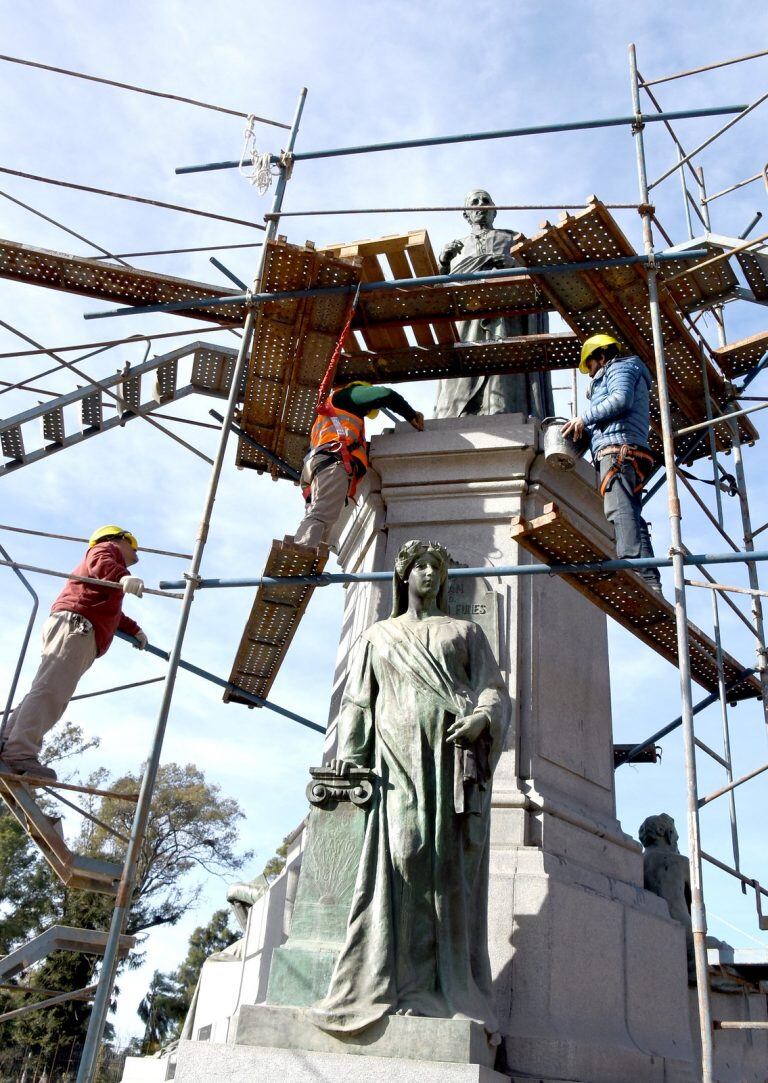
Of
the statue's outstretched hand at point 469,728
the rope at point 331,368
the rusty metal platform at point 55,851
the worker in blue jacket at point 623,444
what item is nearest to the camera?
the statue's outstretched hand at point 469,728

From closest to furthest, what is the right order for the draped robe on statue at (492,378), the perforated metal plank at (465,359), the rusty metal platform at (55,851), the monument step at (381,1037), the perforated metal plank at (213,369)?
the monument step at (381,1037) < the rusty metal platform at (55,851) < the perforated metal plank at (465,359) < the draped robe on statue at (492,378) < the perforated metal plank at (213,369)

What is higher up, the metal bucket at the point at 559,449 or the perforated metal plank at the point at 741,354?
the perforated metal plank at the point at 741,354

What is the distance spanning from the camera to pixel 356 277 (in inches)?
320

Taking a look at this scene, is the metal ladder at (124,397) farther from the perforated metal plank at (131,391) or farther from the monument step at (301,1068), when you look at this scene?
the monument step at (301,1068)

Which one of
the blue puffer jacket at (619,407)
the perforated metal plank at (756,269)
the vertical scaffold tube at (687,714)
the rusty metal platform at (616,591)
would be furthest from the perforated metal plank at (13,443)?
the perforated metal plank at (756,269)

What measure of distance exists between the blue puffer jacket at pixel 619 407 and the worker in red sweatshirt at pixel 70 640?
357 centimetres

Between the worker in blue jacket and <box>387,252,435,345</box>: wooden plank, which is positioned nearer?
the worker in blue jacket

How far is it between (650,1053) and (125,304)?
7151mm

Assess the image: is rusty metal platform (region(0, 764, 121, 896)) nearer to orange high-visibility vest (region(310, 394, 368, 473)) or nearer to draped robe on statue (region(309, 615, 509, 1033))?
draped robe on statue (region(309, 615, 509, 1033))

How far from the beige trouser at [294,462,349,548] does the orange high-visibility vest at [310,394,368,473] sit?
0.11 meters

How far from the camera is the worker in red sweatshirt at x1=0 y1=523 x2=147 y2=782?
7348 mm

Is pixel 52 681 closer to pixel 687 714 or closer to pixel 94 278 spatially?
pixel 94 278

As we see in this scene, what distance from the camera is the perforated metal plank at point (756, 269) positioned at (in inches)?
327

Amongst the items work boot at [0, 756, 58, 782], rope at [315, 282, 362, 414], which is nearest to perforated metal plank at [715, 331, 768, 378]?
rope at [315, 282, 362, 414]
